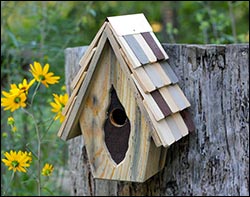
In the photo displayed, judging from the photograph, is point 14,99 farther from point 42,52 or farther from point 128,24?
point 42,52

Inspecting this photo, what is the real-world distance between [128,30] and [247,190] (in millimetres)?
761

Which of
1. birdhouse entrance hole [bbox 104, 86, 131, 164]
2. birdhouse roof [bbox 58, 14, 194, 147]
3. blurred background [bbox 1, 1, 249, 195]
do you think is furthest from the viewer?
blurred background [bbox 1, 1, 249, 195]

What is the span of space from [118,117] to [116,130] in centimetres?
6

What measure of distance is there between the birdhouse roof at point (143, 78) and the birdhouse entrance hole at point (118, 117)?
120mm

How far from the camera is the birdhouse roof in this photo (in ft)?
A: 7.20

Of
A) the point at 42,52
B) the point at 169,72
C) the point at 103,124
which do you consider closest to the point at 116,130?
the point at 103,124

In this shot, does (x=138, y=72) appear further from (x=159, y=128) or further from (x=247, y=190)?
(x=247, y=190)

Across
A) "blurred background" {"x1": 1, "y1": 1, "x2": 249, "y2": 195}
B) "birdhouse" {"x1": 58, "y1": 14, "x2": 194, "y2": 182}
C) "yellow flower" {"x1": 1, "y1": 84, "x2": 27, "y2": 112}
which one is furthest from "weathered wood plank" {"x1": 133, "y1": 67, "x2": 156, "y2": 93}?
"blurred background" {"x1": 1, "y1": 1, "x2": 249, "y2": 195}

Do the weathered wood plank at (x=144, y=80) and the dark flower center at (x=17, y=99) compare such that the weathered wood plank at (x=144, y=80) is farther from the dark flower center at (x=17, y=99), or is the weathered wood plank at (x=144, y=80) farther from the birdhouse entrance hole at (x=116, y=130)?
the dark flower center at (x=17, y=99)

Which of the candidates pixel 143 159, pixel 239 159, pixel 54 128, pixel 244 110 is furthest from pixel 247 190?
pixel 54 128

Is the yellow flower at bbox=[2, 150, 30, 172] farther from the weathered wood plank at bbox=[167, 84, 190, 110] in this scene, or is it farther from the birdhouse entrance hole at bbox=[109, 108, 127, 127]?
the weathered wood plank at bbox=[167, 84, 190, 110]

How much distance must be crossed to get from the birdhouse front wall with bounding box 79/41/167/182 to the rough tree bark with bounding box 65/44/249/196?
145 mm

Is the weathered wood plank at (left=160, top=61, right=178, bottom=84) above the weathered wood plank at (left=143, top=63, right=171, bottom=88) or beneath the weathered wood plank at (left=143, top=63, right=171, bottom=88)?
above

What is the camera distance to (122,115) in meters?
2.37
